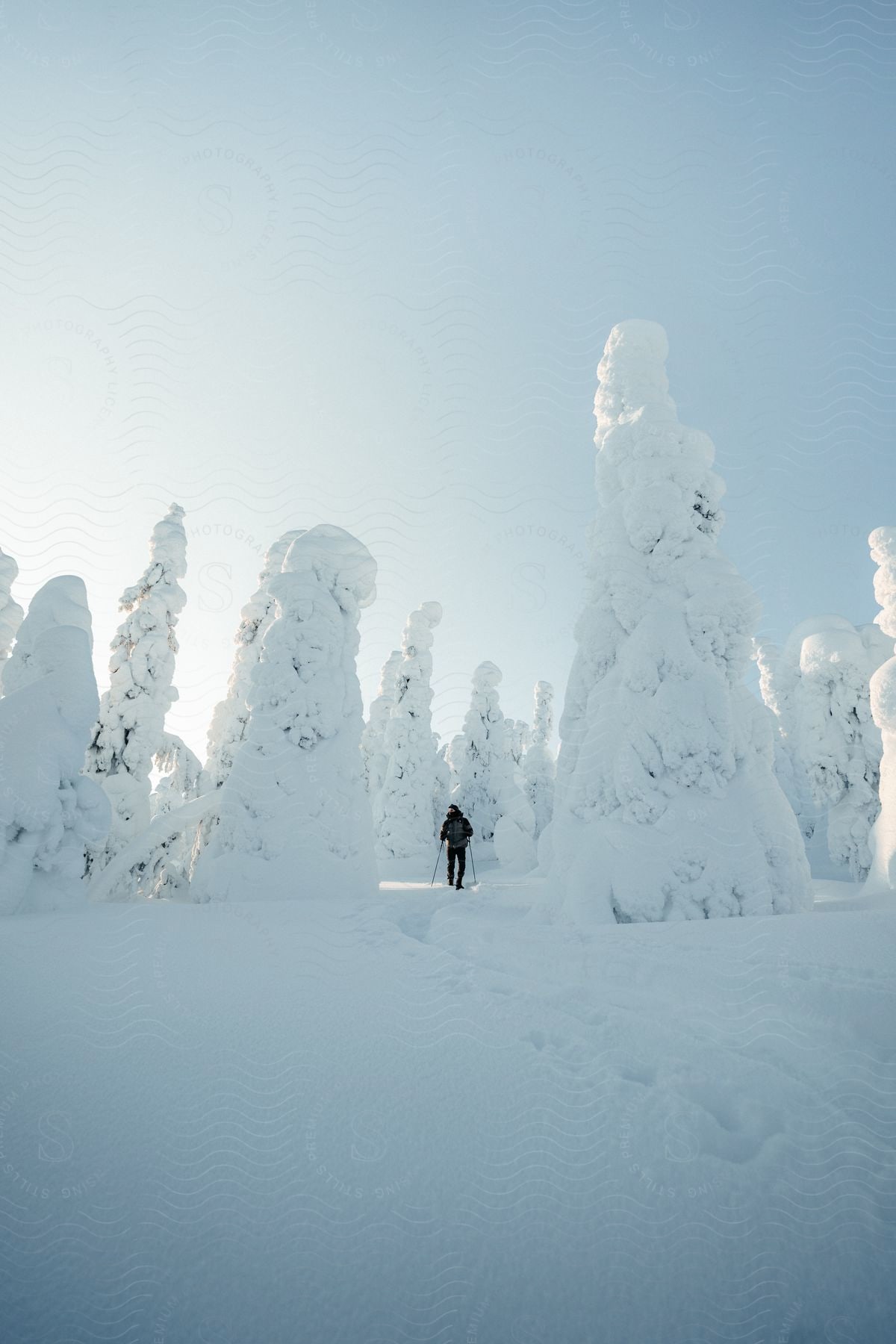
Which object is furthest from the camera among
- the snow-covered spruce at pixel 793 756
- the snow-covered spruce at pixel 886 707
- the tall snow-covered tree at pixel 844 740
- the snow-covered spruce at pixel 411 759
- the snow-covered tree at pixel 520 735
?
the snow-covered tree at pixel 520 735

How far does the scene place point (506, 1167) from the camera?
2533 mm

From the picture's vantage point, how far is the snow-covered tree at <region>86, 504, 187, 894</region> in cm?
1526

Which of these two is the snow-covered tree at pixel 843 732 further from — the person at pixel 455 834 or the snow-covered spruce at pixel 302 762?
the snow-covered spruce at pixel 302 762

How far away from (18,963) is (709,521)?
1044 cm

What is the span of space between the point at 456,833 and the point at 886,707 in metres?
10.2

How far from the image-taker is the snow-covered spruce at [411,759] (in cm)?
2281

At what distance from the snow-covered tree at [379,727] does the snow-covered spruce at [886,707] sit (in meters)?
18.6

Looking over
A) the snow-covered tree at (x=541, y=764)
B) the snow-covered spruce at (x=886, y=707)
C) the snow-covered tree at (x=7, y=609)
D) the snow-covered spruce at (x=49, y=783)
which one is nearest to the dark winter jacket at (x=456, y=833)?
the snow-covered spruce at (x=49, y=783)

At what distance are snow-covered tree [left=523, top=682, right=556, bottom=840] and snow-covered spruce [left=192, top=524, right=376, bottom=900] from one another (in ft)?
57.9

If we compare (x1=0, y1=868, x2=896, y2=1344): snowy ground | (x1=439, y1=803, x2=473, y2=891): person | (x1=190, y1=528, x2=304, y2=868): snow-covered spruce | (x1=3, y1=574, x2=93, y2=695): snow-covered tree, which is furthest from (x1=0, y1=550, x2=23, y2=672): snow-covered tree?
(x1=0, y1=868, x2=896, y2=1344): snowy ground

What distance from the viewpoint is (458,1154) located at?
2592mm

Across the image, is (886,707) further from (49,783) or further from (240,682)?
(240,682)

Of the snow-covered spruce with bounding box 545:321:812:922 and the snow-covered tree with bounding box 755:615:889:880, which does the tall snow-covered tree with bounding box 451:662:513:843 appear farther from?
the snow-covered spruce with bounding box 545:321:812:922

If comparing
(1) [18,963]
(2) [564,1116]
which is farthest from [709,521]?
(1) [18,963]
